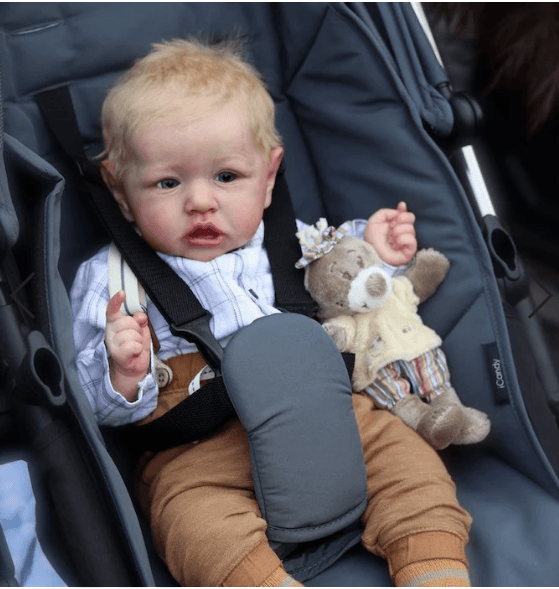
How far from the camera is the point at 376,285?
109 cm

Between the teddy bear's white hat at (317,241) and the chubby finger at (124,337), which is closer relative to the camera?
the chubby finger at (124,337)

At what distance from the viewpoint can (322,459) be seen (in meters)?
0.91

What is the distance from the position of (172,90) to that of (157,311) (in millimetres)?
327

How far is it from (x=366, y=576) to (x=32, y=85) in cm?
87

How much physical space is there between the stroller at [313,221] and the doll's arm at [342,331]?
139mm

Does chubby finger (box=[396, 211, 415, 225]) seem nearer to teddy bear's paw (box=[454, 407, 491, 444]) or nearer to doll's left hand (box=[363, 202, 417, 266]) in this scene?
doll's left hand (box=[363, 202, 417, 266])

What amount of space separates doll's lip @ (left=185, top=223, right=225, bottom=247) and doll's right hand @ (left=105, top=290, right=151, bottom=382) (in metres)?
0.18

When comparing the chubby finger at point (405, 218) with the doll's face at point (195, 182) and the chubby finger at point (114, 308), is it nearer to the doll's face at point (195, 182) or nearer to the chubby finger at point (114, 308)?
the doll's face at point (195, 182)

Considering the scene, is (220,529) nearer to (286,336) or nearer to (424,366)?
(286,336)

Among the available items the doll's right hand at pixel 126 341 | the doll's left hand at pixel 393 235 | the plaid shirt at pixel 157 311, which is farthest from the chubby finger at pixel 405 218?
the doll's right hand at pixel 126 341

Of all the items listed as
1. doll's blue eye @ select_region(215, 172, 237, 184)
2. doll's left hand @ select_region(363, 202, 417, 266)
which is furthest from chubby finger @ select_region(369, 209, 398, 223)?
doll's blue eye @ select_region(215, 172, 237, 184)

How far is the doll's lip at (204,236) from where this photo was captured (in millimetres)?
1093

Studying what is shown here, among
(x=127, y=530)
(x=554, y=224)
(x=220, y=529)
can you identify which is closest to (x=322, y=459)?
(x=220, y=529)

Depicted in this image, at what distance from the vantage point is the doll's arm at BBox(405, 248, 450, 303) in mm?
1153
